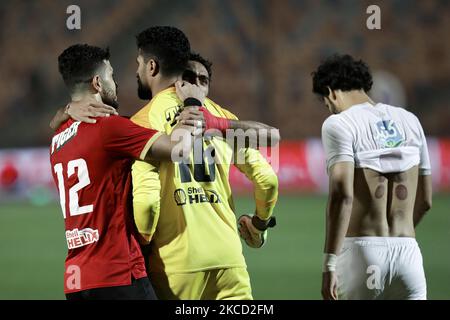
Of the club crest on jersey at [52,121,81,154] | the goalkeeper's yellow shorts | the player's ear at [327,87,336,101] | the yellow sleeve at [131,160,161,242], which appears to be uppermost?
the player's ear at [327,87,336,101]

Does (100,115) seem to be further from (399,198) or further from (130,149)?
(399,198)

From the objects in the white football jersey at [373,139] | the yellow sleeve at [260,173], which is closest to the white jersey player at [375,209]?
the white football jersey at [373,139]

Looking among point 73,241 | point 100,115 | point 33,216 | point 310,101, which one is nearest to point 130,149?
point 100,115

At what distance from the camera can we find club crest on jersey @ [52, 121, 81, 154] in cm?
400

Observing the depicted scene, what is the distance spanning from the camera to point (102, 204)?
383 centimetres

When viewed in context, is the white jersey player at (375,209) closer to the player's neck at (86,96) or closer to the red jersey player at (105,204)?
the red jersey player at (105,204)

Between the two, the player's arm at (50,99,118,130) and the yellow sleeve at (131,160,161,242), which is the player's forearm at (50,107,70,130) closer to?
the player's arm at (50,99,118,130)

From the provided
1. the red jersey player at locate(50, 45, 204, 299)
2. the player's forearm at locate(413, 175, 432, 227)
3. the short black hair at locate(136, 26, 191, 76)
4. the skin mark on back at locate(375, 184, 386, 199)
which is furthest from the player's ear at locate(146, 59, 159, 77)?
the player's forearm at locate(413, 175, 432, 227)

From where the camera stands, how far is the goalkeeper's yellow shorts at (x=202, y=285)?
4.07 metres

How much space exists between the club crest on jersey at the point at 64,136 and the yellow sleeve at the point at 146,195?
335 millimetres

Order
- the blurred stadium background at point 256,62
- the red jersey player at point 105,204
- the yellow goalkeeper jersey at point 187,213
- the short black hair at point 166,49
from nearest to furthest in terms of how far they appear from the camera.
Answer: the red jersey player at point 105,204 → the yellow goalkeeper jersey at point 187,213 → the short black hair at point 166,49 → the blurred stadium background at point 256,62

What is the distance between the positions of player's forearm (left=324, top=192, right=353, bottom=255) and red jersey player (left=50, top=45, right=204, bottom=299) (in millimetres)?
846

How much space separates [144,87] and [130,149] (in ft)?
1.99
